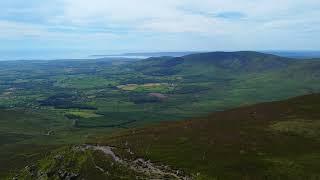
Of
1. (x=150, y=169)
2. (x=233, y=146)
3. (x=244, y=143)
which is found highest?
(x=244, y=143)

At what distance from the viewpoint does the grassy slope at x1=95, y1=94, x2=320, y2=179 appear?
354ft

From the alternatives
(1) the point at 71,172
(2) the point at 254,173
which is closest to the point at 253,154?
(2) the point at 254,173

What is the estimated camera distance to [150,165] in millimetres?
116250

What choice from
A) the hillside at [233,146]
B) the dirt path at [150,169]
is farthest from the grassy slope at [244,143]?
the dirt path at [150,169]

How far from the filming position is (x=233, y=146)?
423ft

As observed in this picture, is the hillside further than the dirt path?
Yes

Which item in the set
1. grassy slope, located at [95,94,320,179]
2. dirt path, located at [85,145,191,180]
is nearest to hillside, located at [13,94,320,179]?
grassy slope, located at [95,94,320,179]

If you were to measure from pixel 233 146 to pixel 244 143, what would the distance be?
4248 millimetres

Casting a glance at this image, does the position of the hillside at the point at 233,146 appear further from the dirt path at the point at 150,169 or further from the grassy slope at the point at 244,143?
the dirt path at the point at 150,169

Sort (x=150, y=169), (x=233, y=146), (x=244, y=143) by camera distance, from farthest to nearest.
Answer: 1. (x=244, y=143)
2. (x=233, y=146)
3. (x=150, y=169)

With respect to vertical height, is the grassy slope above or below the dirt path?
above

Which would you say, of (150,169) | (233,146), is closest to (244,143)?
(233,146)

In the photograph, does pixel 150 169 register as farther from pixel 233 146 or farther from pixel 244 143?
pixel 244 143

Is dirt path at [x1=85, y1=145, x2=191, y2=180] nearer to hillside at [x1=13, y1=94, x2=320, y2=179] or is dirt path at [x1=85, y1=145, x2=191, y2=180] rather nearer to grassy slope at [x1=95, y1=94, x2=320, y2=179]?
hillside at [x1=13, y1=94, x2=320, y2=179]
